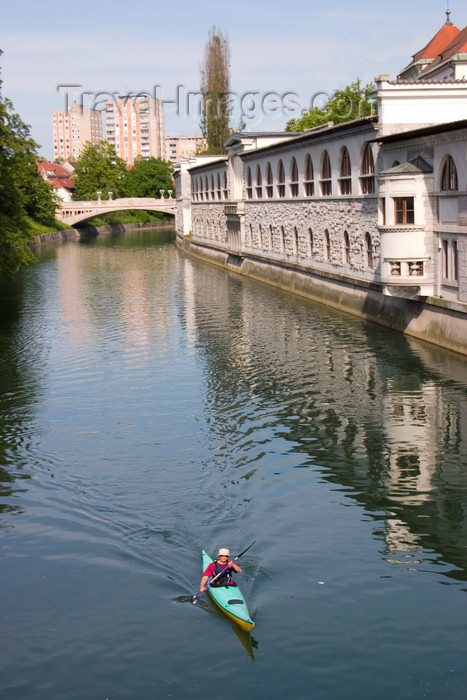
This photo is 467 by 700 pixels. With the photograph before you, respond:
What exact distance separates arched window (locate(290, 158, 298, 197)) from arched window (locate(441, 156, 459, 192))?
23.2 m

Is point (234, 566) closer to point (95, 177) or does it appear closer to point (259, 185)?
point (259, 185)

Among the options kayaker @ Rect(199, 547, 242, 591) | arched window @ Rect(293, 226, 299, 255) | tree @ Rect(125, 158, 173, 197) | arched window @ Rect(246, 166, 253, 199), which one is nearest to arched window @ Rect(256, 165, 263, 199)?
arched window @ Rect(246, 166, 253, 199)

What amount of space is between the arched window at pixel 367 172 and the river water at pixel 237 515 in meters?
7.90

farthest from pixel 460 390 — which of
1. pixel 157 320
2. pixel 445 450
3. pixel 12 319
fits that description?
pixel 12 319

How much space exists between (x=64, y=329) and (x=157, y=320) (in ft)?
16.7

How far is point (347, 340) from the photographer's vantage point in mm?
37781

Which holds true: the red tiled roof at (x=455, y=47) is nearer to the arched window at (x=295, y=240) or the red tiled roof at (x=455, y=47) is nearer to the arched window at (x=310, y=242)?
the arched window at (x=295, y=240)

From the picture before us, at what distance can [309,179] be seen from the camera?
53812 millimetres

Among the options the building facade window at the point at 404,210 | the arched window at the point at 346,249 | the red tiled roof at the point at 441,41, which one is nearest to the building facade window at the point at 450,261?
the building facade window at the point at 404,210

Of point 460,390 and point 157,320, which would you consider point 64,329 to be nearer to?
point 157,320

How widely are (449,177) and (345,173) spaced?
13.1 meters

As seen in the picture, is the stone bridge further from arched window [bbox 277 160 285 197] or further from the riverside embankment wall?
arched window [bbox 277 160 285 197]

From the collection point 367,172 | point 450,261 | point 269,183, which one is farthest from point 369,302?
point 269,183

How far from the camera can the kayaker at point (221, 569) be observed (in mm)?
15781
